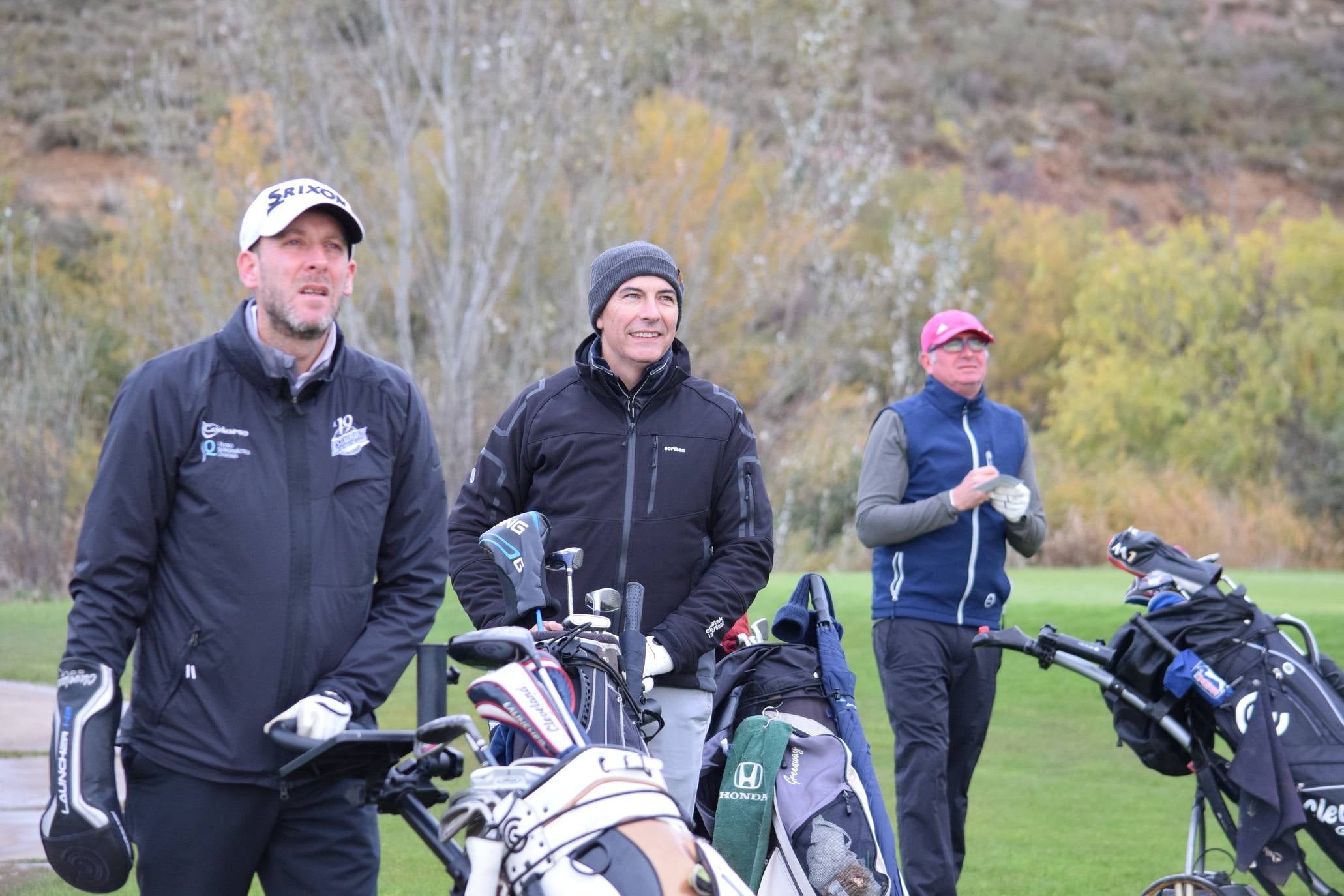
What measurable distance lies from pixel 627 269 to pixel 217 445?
1383mm

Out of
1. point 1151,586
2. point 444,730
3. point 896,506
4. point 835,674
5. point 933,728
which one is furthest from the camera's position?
point 896,506

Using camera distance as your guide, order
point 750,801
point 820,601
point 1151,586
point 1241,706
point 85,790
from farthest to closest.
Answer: point 1151,586, point 1241,706, point 820,601, point 750,801, point 85,790

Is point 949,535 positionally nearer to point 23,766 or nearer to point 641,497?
point 641,497

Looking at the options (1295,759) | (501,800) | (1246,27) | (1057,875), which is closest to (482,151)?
(1057,875)

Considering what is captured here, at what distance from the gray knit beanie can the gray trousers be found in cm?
104

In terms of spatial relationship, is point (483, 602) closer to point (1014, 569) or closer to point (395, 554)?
point (395, 554)

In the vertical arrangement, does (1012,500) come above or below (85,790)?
above

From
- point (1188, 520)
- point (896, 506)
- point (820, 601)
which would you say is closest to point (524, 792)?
point (820, 601)

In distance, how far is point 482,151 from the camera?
1923cm

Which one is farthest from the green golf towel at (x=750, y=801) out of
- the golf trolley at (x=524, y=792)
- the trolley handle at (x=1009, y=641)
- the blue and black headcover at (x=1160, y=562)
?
the blue and black headcover at (x=1160, y=562)

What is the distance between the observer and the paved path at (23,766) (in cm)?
705

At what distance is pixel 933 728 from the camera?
6.00 m

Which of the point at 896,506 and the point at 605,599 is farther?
the point at 896,506

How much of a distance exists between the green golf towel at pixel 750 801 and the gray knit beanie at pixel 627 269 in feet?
4.00
